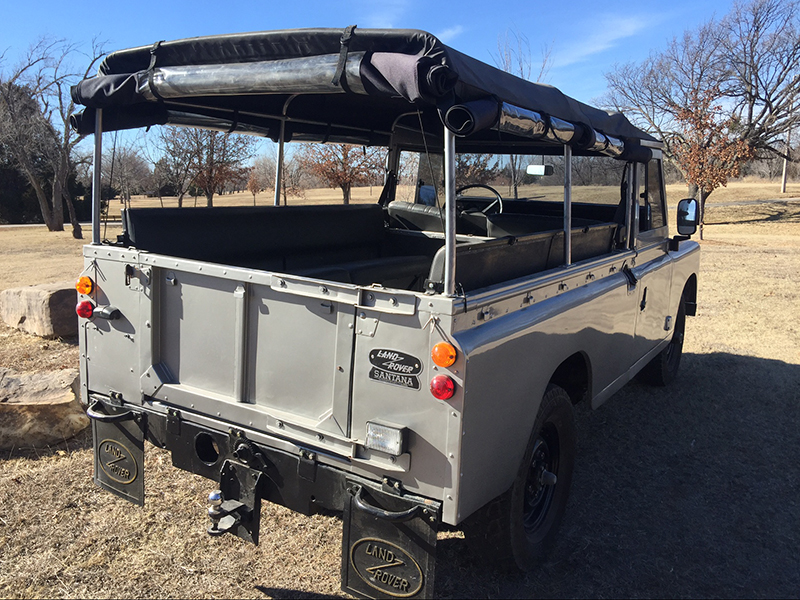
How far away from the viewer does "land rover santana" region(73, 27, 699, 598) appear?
7.91 feet

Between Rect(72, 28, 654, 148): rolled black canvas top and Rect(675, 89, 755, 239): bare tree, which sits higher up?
Rect(675, 89, 755, 239): bare tree

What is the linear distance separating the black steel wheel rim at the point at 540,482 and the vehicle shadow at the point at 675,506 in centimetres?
22

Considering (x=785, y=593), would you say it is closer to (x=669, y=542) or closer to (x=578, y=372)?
(x=669, y=542)

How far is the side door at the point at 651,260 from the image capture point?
4688mm

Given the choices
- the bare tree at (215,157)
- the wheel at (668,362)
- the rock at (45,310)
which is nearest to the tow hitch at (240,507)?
the wheel at (668,362)

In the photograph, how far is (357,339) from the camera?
2529 millimetres

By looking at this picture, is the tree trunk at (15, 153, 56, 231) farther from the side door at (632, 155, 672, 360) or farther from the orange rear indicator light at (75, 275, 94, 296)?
the side door at (632, 155, 672, 360)

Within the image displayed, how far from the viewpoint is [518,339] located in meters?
2.72

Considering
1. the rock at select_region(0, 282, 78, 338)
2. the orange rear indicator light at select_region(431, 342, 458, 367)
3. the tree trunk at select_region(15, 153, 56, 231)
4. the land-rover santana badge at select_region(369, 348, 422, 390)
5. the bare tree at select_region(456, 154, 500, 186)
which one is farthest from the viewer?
the tree trunk at select_region(15, 153, 56, 231)

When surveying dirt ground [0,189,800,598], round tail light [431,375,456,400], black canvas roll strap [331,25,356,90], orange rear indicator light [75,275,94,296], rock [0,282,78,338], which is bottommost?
dirt ground [0,189,800,598]

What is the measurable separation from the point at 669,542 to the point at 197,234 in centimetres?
322

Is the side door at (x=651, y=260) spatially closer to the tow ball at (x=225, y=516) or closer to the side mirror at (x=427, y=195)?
the side mirror at (x=427, y=195)

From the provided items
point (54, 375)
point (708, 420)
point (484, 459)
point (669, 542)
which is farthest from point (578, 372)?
point (54, 375)

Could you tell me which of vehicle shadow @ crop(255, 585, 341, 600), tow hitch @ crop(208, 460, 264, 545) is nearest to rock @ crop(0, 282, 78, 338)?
tow hitch @ crop(208, 460, 264, 545)
